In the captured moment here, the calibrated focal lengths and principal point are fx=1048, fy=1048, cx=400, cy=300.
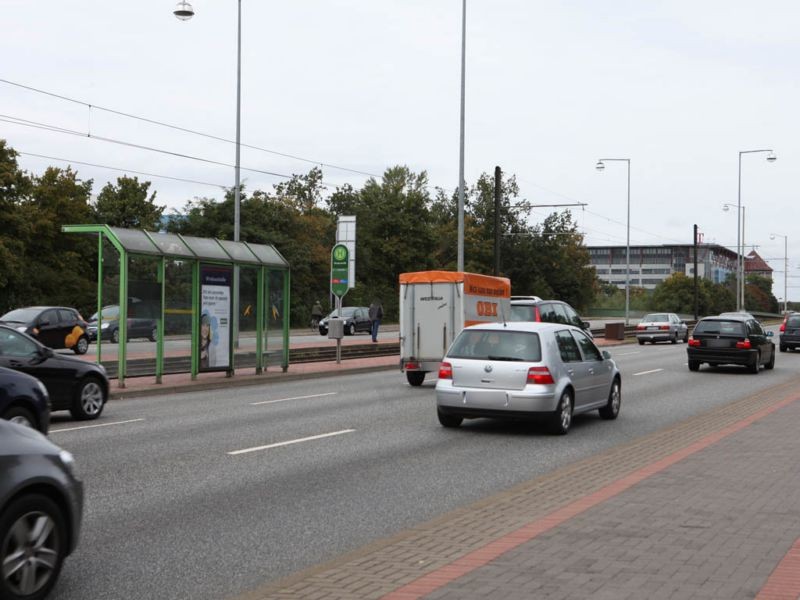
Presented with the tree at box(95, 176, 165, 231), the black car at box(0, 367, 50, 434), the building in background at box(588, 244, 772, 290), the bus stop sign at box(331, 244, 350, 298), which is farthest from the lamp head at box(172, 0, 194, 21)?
the building in background at box(588, 244, 772, 290)

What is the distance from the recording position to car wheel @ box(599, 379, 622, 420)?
15.6 m

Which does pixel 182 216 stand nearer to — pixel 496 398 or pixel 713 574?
pixel 496 398

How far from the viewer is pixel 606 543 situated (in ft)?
22.0

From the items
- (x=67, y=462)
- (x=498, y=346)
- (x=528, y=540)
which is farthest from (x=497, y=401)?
(x=67, y=462)

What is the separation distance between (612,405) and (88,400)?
7638mm

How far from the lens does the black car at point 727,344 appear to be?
2730 cm

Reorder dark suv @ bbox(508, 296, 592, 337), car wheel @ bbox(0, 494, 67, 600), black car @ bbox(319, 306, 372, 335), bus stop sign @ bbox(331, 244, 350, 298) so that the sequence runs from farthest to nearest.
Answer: black car @ bbox(319, 306, 372, 335) < bus stop sign @ bbox(331, 244, 350, 298) < dark suv @ bbox(508, 296, 592, 337) < car wheel @ bbox(0, 494, 67, 600)

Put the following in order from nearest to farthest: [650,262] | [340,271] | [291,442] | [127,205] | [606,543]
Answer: [606,543]
[291,442]
[340,271]
[127,205]
[650,262]

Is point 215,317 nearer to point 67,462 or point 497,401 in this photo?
point 497,401

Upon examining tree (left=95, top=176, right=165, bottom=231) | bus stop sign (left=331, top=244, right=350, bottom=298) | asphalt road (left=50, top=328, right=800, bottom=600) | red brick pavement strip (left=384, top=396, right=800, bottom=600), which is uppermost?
tree (left=95, top=176, right=165, bottom=231)

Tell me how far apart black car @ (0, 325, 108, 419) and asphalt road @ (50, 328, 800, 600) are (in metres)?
0.32

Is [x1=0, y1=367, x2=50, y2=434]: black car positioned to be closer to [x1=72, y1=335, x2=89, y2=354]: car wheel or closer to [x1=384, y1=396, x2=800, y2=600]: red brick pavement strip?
[x1=384, y1=396, x2=800, y2=600]: red brick pavement strip

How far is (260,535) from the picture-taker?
730 cm

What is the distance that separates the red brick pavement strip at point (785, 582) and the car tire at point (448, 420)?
7.73 metres
